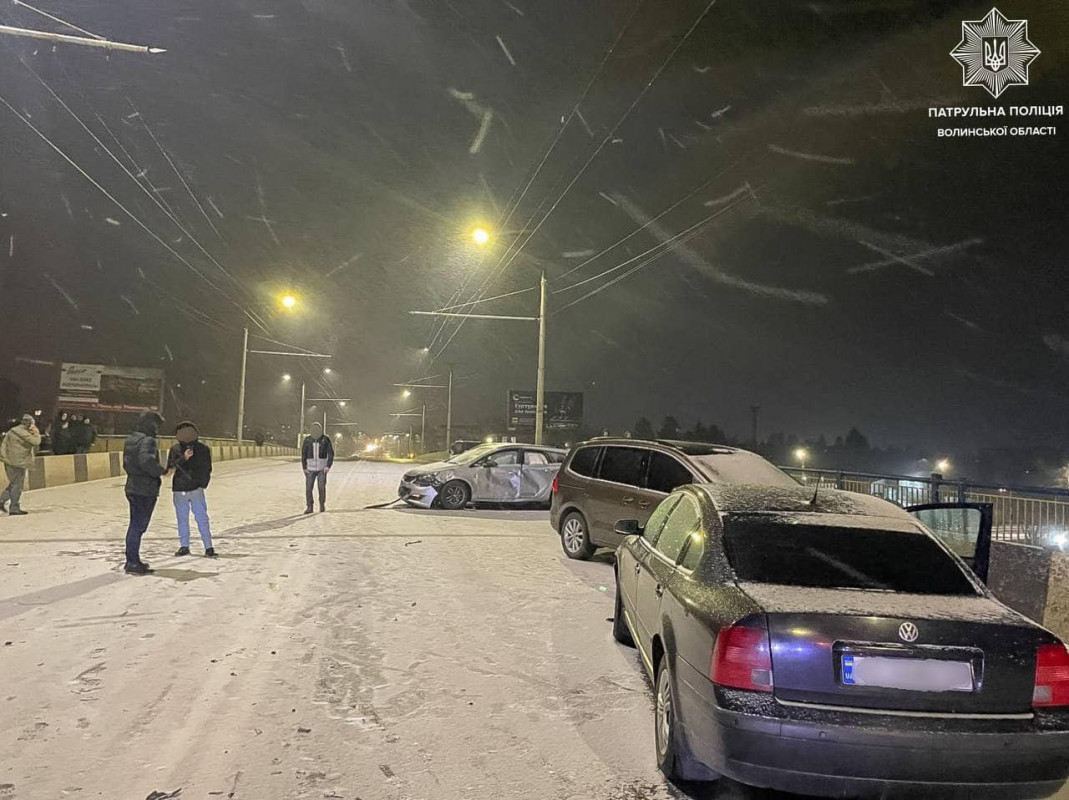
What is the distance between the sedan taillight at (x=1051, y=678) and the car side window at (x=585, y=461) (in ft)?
23.1

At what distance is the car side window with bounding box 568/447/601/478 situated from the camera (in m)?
10.1

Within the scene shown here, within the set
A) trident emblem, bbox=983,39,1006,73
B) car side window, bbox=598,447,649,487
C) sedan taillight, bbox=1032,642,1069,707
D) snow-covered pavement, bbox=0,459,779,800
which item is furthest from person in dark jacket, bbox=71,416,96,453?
sedan taillight, bbox=1032,642,1069,707

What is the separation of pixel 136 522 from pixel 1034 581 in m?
8.83

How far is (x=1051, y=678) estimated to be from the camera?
10.0ft

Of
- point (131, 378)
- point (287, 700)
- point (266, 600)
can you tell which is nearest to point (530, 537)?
point (266, 600)

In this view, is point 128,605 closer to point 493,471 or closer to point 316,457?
point 316,457

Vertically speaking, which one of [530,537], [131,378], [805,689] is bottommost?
[530,537]

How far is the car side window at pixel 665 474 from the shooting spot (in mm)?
8367

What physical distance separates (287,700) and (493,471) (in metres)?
11.3

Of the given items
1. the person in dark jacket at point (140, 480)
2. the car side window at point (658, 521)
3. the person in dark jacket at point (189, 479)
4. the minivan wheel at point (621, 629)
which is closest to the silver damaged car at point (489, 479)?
the person in dark jacket at point (189, 479)

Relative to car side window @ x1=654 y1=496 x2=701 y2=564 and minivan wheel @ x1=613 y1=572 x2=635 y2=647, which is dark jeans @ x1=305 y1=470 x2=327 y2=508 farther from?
car side window @ x1=654 y1=496 x2=701 y2=564

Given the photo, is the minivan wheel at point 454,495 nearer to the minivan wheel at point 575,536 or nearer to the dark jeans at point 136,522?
the minivan wheel at point 575,536

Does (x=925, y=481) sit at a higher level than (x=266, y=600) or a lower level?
higher

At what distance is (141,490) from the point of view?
7918mm
